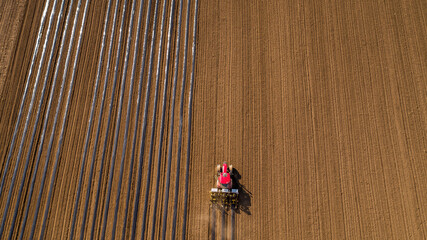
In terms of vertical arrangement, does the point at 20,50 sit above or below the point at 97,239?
above

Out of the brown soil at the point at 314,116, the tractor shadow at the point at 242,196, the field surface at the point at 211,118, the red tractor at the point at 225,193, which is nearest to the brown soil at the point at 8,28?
the field surface at the point at 211,118

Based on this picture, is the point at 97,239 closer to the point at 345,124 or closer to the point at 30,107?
the point at 30,107

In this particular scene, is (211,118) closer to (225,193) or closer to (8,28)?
(225,193)

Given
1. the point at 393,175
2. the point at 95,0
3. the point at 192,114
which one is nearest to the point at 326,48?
the point at 393,175

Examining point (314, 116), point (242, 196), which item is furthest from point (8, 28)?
point (314, 116)

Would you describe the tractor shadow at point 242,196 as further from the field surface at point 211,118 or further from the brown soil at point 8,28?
the brown soil at point 8,28

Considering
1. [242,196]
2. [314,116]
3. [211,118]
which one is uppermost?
[314,116]
